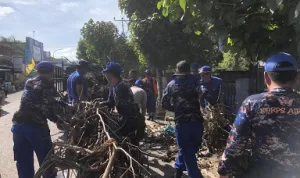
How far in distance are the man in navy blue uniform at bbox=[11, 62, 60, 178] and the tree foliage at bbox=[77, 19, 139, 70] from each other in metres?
18.9

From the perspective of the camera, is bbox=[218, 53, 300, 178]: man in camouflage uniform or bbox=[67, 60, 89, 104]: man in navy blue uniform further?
bbox=[67, 60, 89, 104]: man in navy blue uniform

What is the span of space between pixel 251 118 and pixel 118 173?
1.60m

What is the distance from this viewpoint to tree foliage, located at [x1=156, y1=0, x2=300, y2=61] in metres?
3.13

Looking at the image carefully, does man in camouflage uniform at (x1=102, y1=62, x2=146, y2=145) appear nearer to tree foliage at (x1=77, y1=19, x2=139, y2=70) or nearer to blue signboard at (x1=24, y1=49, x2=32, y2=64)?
tree foliage at (x1=77, y1=19, x2=139, y2=70)

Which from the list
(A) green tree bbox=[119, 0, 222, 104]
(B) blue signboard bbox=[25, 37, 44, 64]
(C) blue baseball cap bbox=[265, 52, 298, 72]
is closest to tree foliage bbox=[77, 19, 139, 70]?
(A) green tree bbox=[119, 0, 222, 104]

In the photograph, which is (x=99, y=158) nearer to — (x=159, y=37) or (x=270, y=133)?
(x=270, y=133)

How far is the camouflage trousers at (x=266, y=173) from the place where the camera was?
236 cm

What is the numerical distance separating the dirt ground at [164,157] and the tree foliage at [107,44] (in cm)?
1464

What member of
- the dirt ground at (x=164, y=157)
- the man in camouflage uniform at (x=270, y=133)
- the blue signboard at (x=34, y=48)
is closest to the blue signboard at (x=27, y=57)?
the blue signboard at (x=34, y=48)

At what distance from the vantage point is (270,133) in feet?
7.79

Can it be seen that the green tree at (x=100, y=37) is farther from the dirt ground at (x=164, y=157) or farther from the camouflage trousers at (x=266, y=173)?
the camouflage trousers at (x=266, y=173)

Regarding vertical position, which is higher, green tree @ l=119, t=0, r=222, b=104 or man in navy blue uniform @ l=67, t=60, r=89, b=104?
green tree @ l=119, t=0, r=222, b=104

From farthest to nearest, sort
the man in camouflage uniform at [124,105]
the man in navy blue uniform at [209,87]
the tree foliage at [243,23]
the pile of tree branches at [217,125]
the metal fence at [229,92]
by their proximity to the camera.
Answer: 1. the metal fence at [229,92]
2. the man in navy blue uniform at [209,87]
3. the pile of tree branches at [217,125]
4. the man in camouflage uniform at [124,105]
5. the tree foliage at [243,23]

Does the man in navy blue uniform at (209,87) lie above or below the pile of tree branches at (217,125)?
above
